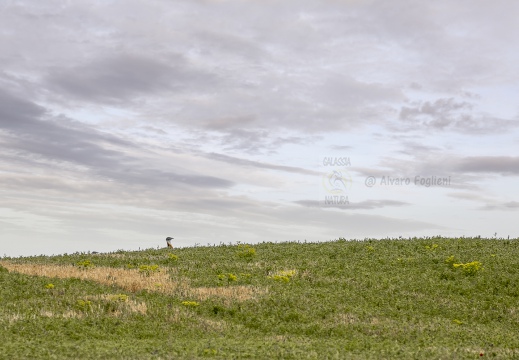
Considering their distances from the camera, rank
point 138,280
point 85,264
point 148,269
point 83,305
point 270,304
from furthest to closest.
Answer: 1. point 85,264
2. point 148,269
3. point 138,280
4. point 270,304
5. point 83,305

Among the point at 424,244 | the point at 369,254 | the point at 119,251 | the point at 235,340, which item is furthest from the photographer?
the point at 119,251

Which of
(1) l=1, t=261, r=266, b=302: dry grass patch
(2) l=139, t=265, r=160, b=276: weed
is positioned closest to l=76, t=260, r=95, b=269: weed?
(1) l=1, t=261, r=266, b=302: dry grass patch

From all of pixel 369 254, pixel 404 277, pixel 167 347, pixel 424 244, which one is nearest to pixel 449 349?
pixel 167 347

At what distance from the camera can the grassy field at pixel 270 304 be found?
18344 mm

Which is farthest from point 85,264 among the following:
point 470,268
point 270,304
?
point 470,268

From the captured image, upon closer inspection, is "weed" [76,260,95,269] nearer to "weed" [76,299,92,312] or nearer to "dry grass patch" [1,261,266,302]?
"dry grass patch" [1,261,266,302]

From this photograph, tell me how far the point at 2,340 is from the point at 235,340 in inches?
277

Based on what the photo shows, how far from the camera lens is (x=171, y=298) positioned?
82.8 feet

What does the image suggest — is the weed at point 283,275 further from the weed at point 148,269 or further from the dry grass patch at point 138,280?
the weed at point 148,269

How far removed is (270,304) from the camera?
24.4 m

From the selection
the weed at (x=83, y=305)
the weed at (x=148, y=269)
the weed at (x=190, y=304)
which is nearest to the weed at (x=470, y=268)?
the weed at (x=190, y=304)

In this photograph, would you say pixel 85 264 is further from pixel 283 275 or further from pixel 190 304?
pixel 190 304

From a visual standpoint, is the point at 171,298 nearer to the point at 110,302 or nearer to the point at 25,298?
the point at 110,302

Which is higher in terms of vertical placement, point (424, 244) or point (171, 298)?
point (424, 244)
